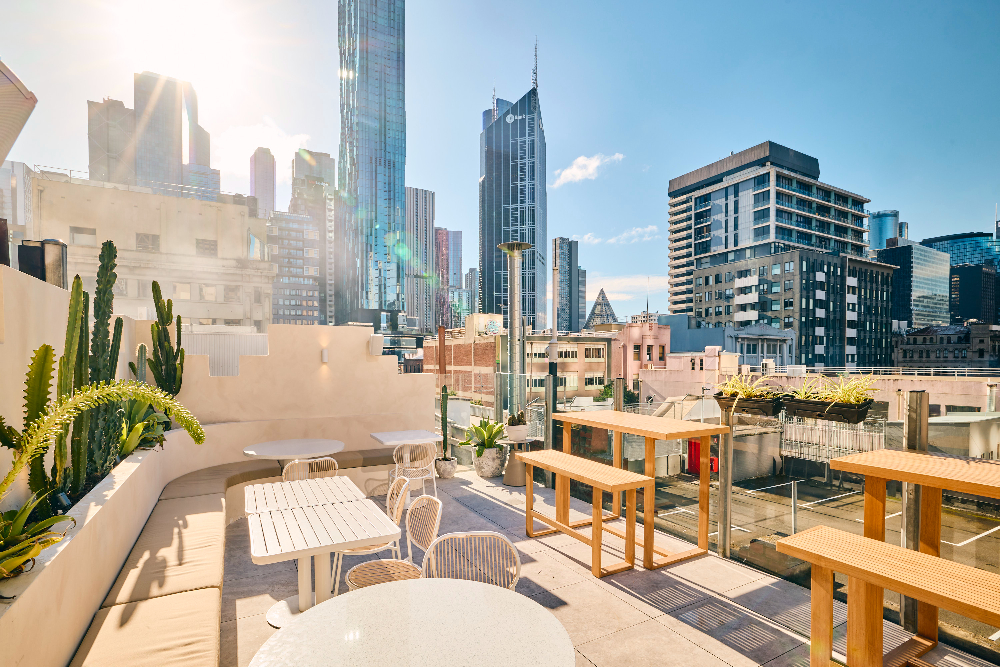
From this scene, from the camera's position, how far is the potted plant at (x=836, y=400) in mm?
3628

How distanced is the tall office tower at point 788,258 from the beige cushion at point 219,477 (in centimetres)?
6213

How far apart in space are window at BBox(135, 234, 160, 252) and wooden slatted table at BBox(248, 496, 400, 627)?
38.7m

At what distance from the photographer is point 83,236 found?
3092 cm

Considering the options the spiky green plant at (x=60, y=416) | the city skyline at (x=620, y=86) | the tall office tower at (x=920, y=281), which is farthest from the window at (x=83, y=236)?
the tall office tower at (x=920, y=281)

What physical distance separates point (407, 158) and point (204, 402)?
492ft

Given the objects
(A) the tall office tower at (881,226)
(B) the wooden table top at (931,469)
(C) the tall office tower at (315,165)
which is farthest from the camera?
(A) the tall office tower at (881,226)

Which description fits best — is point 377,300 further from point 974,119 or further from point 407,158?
point 974,119

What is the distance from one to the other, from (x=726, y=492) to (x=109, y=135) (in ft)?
348

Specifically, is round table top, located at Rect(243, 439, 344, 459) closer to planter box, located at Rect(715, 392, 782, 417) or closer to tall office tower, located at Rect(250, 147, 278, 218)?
planter box, located at Rect(715, 392, 782, 417)

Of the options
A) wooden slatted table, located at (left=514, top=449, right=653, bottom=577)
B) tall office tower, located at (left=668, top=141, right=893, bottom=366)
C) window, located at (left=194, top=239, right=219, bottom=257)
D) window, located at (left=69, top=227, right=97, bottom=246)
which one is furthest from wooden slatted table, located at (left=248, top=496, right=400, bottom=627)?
tall office tower, located at (left=668, top=141, right=893, bottom=366)

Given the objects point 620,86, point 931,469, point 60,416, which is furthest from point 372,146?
point 931,469

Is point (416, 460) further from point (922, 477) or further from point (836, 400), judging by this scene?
point (922, 477)

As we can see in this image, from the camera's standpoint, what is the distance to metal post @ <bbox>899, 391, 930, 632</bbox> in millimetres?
3334

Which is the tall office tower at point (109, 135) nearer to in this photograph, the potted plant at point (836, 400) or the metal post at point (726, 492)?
the metal post at point (726, 492)
